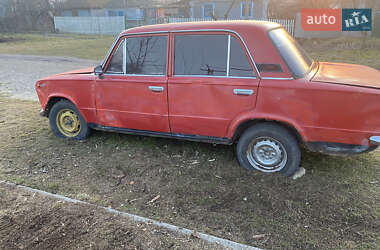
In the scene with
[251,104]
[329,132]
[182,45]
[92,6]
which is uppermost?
[92,6]

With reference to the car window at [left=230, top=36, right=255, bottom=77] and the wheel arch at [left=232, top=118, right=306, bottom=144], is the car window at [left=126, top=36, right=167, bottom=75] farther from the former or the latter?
the wheel arch at [left=232, top=118, right=306, bottom=144]

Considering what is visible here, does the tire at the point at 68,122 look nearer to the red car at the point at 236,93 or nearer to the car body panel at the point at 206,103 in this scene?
the red car at the point at 236,93

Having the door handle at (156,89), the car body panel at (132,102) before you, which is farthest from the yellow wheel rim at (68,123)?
the door handle at (156,89)

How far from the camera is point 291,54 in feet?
12.8

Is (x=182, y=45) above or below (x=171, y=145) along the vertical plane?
above

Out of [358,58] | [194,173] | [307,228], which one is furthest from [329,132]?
[358,58]

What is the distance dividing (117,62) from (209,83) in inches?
59.2

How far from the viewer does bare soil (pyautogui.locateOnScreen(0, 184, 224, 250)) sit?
2939 millimetres

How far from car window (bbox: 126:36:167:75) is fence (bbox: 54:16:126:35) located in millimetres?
26050

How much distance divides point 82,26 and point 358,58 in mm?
28022

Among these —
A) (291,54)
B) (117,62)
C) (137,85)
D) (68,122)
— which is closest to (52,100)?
(68,122)

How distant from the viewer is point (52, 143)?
5262 mm

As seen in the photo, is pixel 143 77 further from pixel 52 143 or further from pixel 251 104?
pixel 52 143

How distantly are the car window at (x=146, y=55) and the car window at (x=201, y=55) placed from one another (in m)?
Answer: 0.22
